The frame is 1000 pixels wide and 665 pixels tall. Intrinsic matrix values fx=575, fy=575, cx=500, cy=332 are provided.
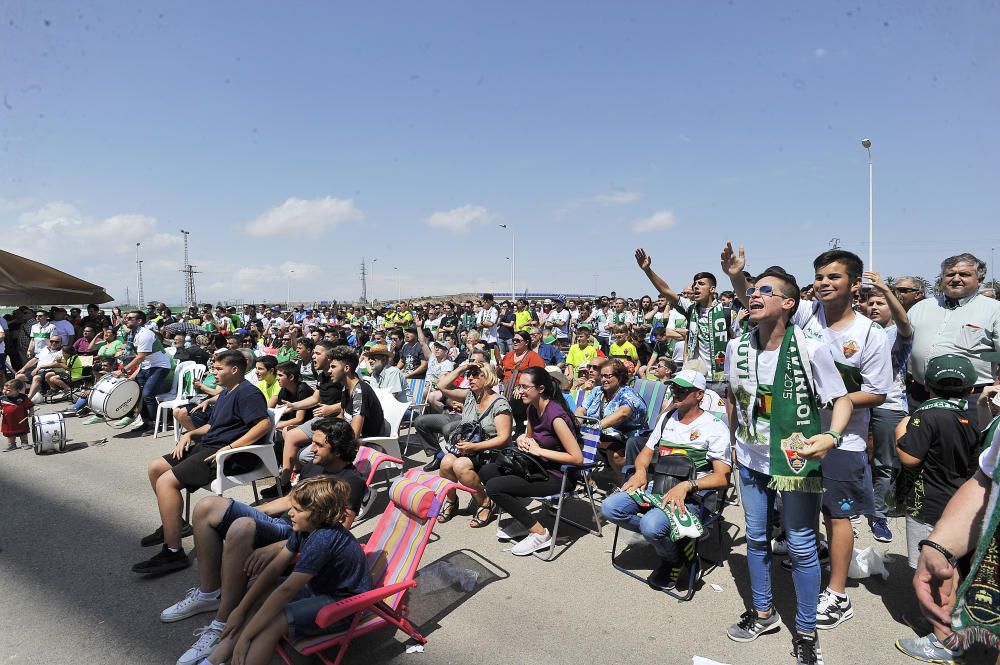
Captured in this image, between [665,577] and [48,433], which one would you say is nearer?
[665,577]

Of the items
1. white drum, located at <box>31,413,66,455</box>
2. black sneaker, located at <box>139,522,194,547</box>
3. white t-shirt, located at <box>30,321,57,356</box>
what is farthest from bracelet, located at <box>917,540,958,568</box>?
white t-shirt, located at <box>30,321,57,356</box>

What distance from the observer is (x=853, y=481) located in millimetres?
3145

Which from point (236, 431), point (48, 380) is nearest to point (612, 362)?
point (236, 431)

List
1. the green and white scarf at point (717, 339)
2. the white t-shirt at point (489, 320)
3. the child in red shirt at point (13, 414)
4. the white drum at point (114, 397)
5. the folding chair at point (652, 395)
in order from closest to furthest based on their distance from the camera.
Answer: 1. the green and white scarf at point (717, 339)
2. the folding chair at point (652, 395)
3. the child in red shirt at point (13, 414)
4. the white drum at point (114, 397)
5. the white t-shirt at point (489, 320)

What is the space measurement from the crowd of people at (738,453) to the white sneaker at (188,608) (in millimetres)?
12

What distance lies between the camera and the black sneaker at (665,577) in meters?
3.70

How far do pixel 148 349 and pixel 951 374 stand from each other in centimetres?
889

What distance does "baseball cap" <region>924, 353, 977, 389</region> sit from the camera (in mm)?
3006

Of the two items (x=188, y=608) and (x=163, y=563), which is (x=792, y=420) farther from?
(x=163, y=563)

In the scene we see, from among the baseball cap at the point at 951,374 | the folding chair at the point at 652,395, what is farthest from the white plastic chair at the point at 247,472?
the baseball cap at the point at 951,374

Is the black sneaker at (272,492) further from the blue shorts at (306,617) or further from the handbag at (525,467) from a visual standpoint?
the blue shorts at (306,617)

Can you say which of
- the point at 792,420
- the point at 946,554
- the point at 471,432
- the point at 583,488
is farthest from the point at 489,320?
the point at 946,554

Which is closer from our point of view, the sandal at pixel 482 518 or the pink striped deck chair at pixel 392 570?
the pink striped deck chair at pixel 392 570

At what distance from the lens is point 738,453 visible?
3.09 metres
